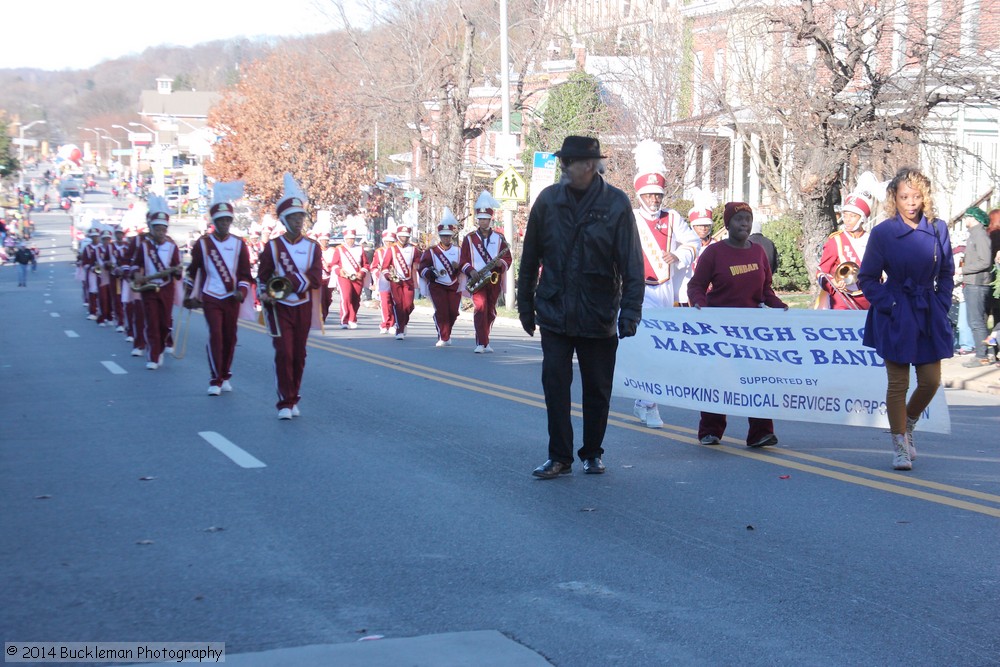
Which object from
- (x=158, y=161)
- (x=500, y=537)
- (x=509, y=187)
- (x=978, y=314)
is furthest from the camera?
(x=158, y=161)

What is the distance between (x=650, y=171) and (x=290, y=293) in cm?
373

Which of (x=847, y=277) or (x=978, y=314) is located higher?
(x=847, y=277)

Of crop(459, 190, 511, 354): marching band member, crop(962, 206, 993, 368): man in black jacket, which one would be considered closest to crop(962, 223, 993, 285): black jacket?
crop(962, 206, 993, 368): man in black jacket

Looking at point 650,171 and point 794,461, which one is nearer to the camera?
point 794,461

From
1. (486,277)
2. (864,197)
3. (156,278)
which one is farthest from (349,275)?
(864,197)

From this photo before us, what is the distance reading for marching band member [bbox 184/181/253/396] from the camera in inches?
552

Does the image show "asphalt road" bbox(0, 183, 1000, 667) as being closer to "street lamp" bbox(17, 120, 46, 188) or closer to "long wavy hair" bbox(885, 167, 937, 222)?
"long wavy hair" bbox(885, 167, 937, 222)

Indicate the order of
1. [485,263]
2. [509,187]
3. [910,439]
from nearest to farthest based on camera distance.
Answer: [910,439]
[485,263]
[509,187]

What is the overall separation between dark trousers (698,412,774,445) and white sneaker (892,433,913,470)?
112 cm

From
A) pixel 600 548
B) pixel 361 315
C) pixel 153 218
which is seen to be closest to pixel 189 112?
pixel 361 315

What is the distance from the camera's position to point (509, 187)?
28.3 m

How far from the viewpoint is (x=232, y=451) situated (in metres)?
9.93

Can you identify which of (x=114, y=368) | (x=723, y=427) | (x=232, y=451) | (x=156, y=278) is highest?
(x=156, y=278)

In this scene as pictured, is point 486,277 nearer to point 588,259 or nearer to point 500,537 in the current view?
point 588,259
